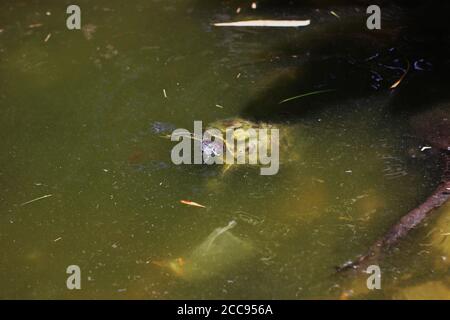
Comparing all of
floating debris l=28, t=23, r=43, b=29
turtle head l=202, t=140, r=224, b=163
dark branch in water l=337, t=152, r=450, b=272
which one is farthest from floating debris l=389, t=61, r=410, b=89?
floating debris l=28, t=23, r=43, b=29

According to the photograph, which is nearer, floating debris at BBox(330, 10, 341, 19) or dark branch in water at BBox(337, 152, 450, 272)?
dark branch in water at BBox(337, 152, 450, 272)

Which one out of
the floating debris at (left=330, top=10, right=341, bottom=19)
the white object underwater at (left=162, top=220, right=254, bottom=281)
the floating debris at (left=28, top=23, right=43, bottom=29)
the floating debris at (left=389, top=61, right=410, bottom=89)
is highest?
the floating debris at (left=330, top=10, right=341, bottom=19)

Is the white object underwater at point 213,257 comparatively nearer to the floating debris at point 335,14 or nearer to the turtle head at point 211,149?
the turtle head at point 211,149

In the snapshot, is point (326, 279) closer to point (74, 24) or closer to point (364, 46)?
point (364, 46)

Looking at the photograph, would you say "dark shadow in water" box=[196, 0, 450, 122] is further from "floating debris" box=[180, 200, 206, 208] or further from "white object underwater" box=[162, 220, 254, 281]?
"white object underwater" box=[162, 220, 254, 281]

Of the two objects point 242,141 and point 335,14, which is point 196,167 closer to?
point 242,141

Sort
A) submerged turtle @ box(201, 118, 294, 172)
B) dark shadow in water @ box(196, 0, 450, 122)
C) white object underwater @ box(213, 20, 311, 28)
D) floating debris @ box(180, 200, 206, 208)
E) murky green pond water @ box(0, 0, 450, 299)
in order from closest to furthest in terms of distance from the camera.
Result: murky green pond water @ box(0, 0, 450, 299) < floating debris @ box(180, 200, 206, 208) < submerged turtle @ box(201, 118, 294, 172) < dark shadow in water @ box(196, 0, 450, 122) < white object underwater @ box(213, 20, 311, 28)

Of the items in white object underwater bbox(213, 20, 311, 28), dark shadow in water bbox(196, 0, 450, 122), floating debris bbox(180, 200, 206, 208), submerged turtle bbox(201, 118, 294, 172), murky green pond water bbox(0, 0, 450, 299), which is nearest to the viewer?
murky green pond water bbox(0, 0, 450, 299)

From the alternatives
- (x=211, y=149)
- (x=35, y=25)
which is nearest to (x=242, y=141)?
(x=211, y=149)
